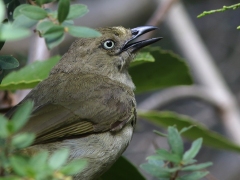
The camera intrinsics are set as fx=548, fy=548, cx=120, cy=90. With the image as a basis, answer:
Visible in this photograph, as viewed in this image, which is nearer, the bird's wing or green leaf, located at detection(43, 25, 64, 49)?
green leaf, located at detection(43, 25, 64, 49)

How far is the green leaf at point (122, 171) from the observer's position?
312 centimetres

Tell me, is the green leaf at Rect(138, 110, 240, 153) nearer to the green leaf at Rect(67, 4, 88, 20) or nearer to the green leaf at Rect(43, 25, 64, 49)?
the green leaf at Rect(67, 4, 88, 20)

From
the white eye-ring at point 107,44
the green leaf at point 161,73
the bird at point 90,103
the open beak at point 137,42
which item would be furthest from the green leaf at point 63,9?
the white eye-ring at point 107,44

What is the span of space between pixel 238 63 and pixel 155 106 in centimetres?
322

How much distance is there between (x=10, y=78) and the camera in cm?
343

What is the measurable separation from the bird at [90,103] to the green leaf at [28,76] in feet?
0.46

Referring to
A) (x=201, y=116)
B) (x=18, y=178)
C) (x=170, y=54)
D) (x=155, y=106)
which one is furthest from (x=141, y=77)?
(x=201, y=116)

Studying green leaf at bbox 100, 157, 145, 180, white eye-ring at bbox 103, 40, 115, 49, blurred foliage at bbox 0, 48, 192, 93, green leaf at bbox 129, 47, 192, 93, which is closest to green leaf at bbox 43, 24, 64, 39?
green leaf at bbox 100, 157, 145, 180

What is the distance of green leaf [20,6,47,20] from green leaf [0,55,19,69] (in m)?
0.51

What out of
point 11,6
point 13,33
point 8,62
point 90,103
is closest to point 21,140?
point 13,33

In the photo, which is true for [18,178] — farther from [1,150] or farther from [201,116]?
[201,116]

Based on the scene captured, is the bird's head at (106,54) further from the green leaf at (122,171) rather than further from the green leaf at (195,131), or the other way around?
the green leaf at (122,171)

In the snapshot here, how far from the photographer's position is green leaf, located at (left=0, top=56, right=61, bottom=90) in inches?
129

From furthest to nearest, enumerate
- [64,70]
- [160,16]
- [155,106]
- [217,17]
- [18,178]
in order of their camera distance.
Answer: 1. [217,17]
2. [155,106]
3. [160,16]
4. [64,70]
5. [18,178]
